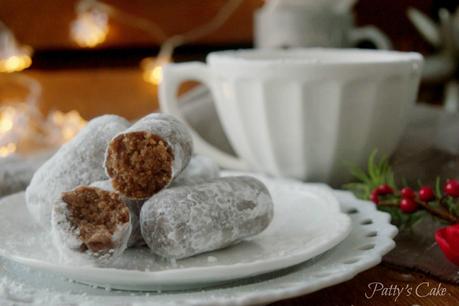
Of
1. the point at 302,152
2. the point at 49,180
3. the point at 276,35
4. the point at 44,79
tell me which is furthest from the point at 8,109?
the point at 49,180

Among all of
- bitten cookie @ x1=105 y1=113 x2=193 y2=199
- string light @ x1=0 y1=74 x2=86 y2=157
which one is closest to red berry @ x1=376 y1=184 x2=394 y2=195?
bitten cookie @ x1=105 y1=113 x2=193 y2=199

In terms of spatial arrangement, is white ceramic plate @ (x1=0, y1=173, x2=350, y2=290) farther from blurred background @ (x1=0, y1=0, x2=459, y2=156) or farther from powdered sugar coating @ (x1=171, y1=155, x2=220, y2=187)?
blurred background @ (x1=0, y1=0, x2=459, y2=156)

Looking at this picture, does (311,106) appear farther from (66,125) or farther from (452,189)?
(66,125)

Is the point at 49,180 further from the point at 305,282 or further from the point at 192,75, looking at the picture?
the point at 192,75

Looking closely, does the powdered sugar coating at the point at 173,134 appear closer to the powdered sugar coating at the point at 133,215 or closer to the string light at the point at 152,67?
the powdered sugar coating at the point at 133,215

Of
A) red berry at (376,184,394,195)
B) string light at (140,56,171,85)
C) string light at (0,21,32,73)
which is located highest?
red berry at (376,184,394,195)

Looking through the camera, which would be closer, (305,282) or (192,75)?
(305,282)
